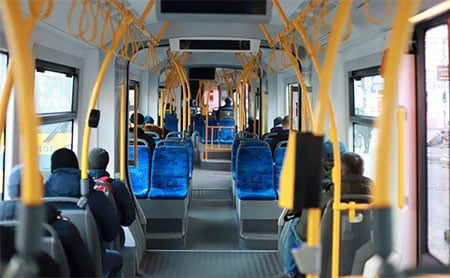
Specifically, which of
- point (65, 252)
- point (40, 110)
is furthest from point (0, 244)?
point (40, 110)

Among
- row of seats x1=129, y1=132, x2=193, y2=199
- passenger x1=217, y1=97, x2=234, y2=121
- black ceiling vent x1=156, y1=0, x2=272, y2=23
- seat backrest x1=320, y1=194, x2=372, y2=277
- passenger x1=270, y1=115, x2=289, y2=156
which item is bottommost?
seat backrest x1=320, y1=194, x2=372, y2=277

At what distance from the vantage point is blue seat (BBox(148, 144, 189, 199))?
510 cm

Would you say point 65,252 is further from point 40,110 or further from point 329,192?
point 40,110

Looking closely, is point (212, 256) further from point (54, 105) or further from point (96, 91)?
point (96, 91)

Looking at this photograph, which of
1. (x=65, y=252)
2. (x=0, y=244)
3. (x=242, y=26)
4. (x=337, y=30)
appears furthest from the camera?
(x=242, y=26)

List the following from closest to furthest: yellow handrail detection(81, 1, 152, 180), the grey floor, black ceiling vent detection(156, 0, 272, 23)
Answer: black ceiling vent detection(156, 0, 272, 23) → yellow handrail detection(81, 1, 152, 180) → the grey floor

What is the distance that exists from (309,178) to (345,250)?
1.53m

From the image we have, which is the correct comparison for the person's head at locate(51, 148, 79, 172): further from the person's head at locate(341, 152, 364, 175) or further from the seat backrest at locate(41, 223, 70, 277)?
the person's head at locate(341, 152, 364, 175)

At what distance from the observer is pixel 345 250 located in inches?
106

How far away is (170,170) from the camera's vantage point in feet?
16.9

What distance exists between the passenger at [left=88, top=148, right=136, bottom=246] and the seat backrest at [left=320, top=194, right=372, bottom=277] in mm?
1514

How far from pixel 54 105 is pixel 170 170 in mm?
1614

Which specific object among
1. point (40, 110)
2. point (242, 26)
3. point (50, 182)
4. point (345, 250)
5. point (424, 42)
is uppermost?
point (242, 26)

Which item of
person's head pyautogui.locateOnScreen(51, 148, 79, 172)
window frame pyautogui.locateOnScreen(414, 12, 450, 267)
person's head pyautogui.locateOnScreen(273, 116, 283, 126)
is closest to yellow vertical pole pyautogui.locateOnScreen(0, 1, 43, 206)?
person's head pyautogui.locateOnScreen(51, 148, 79, 172)
